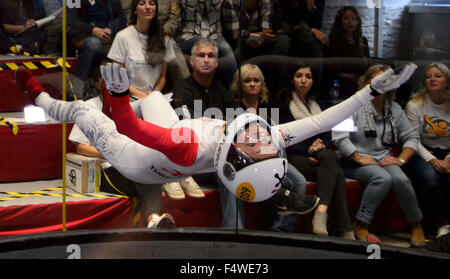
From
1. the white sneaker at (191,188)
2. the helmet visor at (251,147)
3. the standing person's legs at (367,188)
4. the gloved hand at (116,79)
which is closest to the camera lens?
the gloved hand at (116,79)

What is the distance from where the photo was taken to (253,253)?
2.61 m

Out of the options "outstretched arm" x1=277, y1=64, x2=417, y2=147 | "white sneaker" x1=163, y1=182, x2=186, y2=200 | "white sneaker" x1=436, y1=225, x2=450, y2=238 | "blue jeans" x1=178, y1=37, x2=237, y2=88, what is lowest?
"white sneaker" x1=436, y1=225, x2=450, y2=238

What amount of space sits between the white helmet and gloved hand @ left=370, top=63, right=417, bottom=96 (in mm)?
417

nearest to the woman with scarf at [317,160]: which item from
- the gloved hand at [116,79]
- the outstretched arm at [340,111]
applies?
the outstretched arm at [340,111]

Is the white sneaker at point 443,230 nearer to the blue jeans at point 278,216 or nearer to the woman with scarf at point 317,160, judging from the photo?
the woman with scarf at point 317,160

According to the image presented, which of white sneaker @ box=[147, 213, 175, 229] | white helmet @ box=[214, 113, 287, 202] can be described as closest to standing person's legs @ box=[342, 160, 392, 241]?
white helmet @ box=[214, 113, 287, 202]

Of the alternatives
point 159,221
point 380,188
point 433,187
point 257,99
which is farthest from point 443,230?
point 159,221

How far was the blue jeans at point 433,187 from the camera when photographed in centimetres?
270

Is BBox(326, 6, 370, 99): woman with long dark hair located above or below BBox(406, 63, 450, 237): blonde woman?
above

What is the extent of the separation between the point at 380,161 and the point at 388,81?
32 cm

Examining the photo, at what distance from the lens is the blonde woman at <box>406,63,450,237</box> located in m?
2.65

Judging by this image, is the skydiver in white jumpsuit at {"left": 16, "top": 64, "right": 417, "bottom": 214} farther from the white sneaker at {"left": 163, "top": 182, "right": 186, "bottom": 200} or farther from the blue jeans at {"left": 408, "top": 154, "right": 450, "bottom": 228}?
the blue jeans at {"left": 408, "top": 154, "right": 450, "bottom": 228}

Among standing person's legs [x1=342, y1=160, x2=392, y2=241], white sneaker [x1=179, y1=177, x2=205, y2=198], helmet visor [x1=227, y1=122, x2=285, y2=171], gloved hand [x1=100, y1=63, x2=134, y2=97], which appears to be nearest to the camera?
gloved hand [x1=100, y1=63, x2=134, y2=97]
